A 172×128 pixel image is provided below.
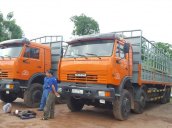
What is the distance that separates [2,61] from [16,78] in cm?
97

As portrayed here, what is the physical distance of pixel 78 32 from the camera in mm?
22781

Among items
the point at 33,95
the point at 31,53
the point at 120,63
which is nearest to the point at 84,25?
the point at 31,53

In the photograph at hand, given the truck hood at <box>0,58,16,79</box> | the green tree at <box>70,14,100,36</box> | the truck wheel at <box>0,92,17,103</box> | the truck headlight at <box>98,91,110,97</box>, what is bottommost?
the truck wheel at <box>0,92,17,103</box>

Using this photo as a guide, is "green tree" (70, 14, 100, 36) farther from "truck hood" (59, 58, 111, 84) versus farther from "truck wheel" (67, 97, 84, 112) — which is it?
"truck hood" (59, 58, 111, 84)

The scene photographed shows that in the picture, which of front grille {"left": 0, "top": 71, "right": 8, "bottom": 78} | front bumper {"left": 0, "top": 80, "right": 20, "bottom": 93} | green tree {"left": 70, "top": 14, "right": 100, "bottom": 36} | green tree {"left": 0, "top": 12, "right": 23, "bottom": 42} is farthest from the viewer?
green tree {"left": 0, "top": 12, "right": 23, "bottom": 42}

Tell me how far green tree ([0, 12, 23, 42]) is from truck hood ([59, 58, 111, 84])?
71.9ft

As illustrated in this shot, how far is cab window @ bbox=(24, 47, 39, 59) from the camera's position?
1011 cm

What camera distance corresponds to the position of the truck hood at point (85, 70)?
774 cm

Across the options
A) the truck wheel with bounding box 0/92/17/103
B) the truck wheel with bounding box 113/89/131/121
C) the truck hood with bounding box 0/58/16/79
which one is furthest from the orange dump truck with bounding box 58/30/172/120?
the truck wheel with bounding box 0/92/17/103

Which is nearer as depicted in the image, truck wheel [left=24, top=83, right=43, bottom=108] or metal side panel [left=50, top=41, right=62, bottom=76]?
truck wheel [left=24, top=83, right=43, bottom=108]

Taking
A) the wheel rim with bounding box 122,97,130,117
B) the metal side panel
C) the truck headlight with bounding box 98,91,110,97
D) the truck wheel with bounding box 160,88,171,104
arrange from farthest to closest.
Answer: the truck wheel with bounding box 160,88,171,104, the metal side panel, the wheel rim with bounding box 122,97,130,117, the truck headlight with bounding box 98,91,110,97

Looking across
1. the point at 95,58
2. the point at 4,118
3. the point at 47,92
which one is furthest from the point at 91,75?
the point at 4,118

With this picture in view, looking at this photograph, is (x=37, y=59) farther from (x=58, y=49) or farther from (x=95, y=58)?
(x=95, y=58)

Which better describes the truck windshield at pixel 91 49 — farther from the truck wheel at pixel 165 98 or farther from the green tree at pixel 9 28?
the green tree at pixel 9 28
